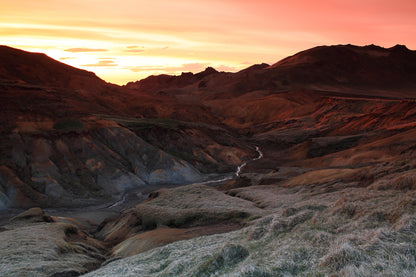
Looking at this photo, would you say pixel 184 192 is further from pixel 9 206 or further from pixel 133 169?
pixel 133 169

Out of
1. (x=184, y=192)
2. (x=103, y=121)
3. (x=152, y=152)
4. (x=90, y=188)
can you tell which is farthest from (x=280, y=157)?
(x=184, y=192)

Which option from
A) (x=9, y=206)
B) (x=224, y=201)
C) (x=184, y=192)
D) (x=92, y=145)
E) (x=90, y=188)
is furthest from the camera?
(x=92, y=145)

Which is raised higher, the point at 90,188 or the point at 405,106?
the point at 405,106

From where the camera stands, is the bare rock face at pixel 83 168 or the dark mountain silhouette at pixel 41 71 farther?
the dark mountain silhouette at pixel 41 71

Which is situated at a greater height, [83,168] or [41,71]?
[41,71]

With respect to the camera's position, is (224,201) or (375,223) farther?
(224,201)

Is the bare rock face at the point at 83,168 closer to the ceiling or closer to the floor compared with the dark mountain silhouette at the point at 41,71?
closer to the floor

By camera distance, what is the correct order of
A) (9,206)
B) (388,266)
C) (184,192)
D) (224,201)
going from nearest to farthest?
1. (388,266)
2. (224,201)
3. (184,192)
4. (9,206)

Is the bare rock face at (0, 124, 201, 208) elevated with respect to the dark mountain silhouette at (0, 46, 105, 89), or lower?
lower

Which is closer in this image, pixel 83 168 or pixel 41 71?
pixel 83 168

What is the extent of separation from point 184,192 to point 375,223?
95.1 feet

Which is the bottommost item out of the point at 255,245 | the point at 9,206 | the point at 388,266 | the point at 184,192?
the point at 9,206

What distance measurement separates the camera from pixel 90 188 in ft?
203

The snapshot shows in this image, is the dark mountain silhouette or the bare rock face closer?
the bare rock face
